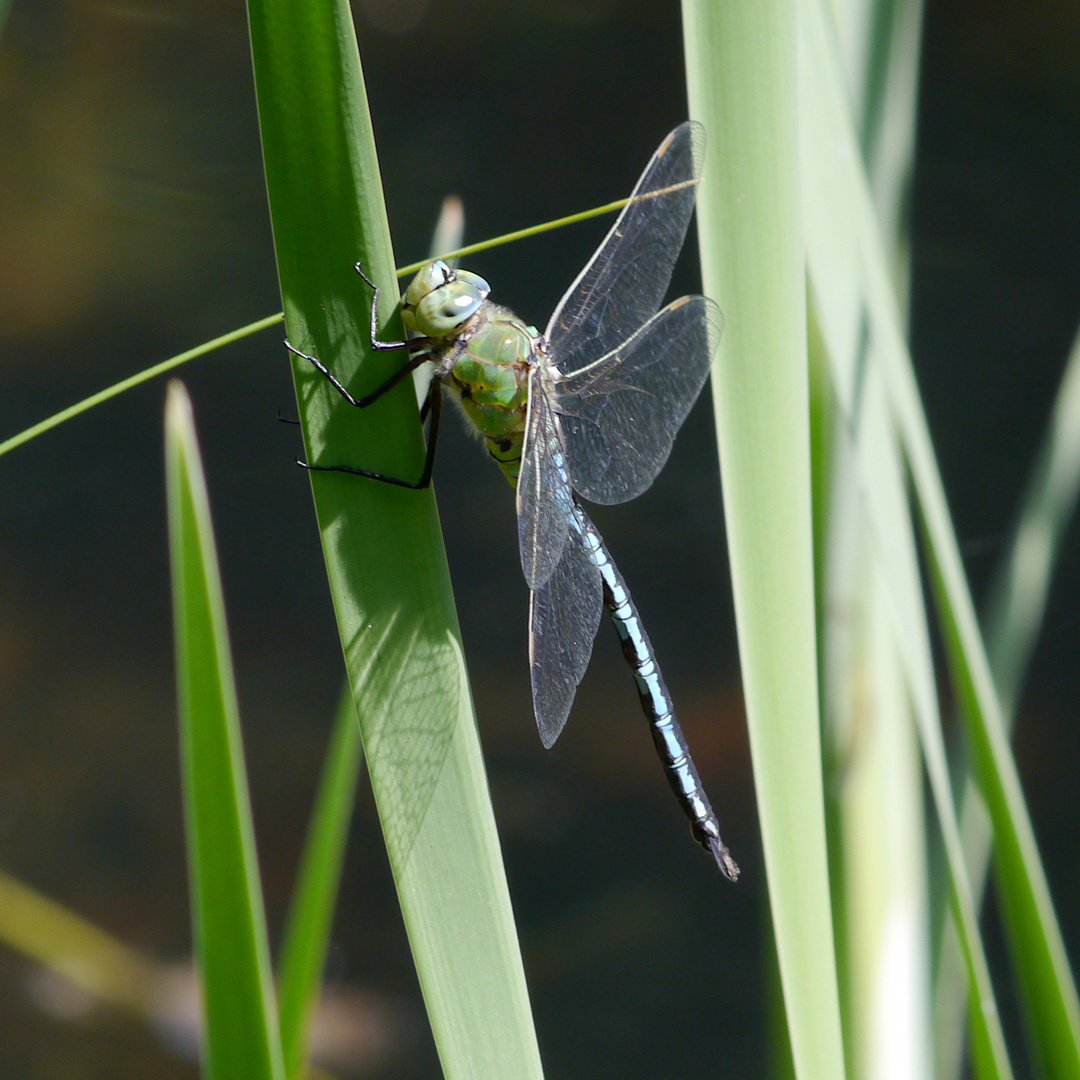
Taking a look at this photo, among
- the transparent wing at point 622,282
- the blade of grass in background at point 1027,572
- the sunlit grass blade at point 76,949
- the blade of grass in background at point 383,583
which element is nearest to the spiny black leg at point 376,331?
the blade of grass in background at point 383,583

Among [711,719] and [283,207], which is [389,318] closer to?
[283,207]

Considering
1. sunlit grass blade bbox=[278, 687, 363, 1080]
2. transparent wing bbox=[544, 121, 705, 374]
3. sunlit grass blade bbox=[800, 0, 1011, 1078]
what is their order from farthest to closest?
transparent wing bbox=[544, 121, 705, 374], sunlit grass blade bbox=[278, 687, 363, 1080], sunlit grass blade bbox=[800, 0, 1011, 1078]

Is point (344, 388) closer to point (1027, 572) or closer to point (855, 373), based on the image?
point (855, 373)

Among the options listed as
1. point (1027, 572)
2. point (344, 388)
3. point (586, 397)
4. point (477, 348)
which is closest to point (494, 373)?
point (477, 348)

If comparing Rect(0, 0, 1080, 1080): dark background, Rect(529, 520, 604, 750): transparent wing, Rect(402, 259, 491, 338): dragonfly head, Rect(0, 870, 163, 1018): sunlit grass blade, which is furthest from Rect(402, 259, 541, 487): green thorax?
Rect(0, 870, 163, 1018): sunlit grass blade

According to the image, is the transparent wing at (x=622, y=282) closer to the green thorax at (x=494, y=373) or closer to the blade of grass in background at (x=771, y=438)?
the green thorax at (x=494, y=373)

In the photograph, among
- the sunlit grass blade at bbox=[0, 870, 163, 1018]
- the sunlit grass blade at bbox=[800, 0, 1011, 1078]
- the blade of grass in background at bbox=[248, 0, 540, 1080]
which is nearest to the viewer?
the blade of grass in background at bbox=[248, 0, 540, 1080]

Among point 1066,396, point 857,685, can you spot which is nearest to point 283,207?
point 857,685

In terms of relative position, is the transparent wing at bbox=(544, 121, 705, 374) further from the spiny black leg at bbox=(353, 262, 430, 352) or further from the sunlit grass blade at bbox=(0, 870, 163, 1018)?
the sunlit grass blade at bbox=(0, 870, 163, 1018)
